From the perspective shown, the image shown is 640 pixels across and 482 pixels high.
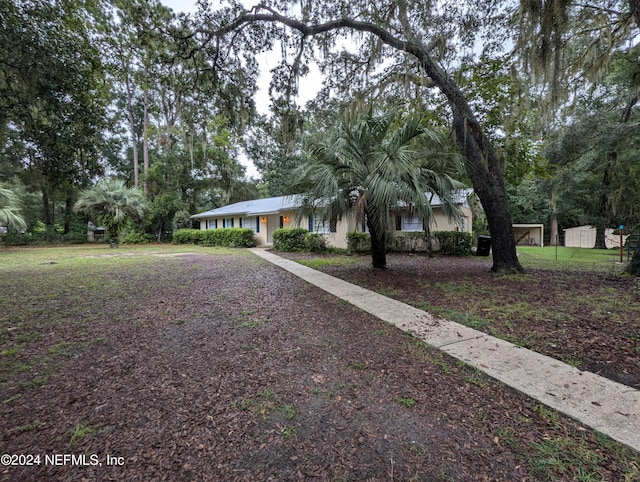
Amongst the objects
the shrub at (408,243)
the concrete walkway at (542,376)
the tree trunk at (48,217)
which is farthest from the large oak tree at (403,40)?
the tree trunk at (48,217)

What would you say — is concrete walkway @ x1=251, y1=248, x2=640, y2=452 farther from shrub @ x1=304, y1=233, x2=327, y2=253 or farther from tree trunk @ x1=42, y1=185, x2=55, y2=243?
tree trunk @ x1=42, y1=185, x2=55, y2=243

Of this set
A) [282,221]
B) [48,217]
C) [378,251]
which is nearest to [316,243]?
[282,221]

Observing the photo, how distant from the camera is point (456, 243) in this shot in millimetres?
12305

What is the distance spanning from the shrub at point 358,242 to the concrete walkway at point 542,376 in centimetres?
830

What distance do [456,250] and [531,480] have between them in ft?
39.0

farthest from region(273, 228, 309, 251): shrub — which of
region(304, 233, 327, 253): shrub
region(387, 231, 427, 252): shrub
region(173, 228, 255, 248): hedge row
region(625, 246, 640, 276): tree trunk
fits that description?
region(625, 246, 640, 276): tree trunk

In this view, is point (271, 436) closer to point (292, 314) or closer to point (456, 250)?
point (292, 314)

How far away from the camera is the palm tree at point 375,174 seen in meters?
5.90

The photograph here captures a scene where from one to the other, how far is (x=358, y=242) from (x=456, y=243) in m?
4.43

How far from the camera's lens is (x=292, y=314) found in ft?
15.0

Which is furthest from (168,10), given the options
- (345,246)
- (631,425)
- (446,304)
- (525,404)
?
(345,246)

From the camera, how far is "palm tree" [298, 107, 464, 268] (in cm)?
590

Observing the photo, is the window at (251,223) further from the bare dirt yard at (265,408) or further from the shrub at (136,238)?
the bare dirt yard at (265,408)

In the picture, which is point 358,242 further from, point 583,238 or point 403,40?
point 583,238
